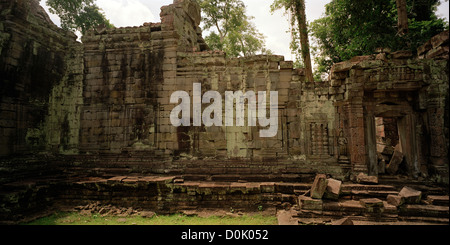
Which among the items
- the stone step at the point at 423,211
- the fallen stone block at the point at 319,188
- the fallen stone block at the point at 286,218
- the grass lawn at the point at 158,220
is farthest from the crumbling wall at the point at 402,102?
the grass lawn at the point at 158,220

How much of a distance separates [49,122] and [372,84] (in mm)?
11209

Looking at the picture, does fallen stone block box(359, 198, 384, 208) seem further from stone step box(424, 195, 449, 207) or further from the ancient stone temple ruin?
stone step box(424, 195, 449, 207)

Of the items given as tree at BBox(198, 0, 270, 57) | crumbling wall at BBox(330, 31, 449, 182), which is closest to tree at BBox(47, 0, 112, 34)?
tree at BBox(198, 0, 270, 57)

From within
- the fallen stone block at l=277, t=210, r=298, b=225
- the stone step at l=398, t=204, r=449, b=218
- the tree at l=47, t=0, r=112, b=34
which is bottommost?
the fallen stone block at l=277, t=210, r=298, b=225

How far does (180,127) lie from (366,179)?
19.5ft

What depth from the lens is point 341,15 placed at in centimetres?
1128

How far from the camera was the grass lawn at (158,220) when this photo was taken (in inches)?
214

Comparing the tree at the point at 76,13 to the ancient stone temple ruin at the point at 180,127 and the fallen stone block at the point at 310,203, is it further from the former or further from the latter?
the fallen stone block at the point at 310,203

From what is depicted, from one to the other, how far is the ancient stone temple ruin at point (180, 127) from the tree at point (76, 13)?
10538 millimetres

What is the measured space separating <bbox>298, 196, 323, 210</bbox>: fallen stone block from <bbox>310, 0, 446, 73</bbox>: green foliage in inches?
318

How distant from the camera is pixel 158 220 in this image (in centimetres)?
565

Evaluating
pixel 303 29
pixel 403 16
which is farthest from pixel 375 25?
pixel 303 29

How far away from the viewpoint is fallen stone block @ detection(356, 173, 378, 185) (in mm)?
6098
